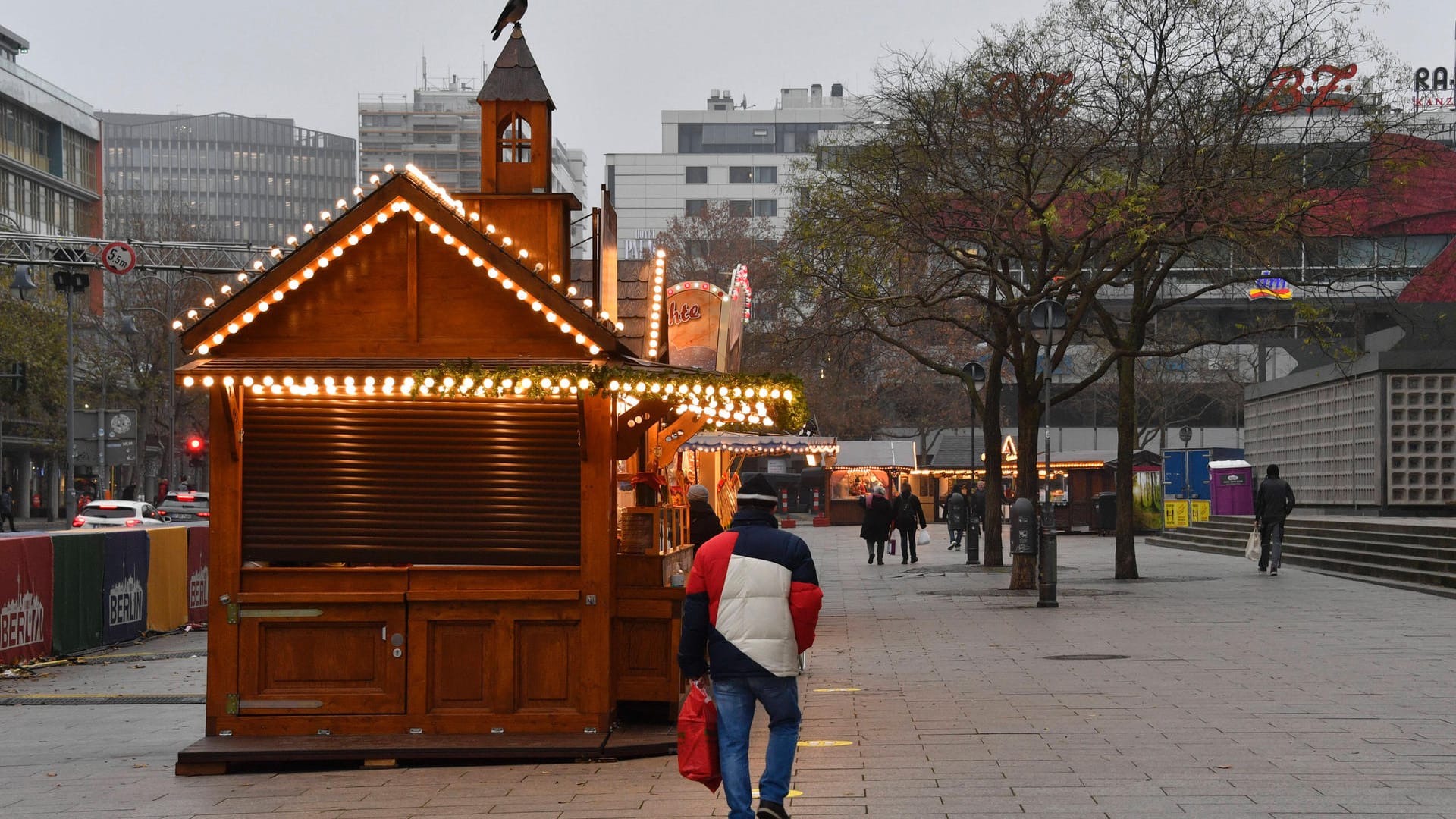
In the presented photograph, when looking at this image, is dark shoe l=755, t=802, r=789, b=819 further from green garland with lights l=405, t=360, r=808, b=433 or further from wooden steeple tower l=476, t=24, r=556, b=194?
wooden steeple tower l=476, t=24, r=556, b=194

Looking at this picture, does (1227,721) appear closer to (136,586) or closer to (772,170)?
(136,586)

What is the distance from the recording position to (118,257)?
146 feet

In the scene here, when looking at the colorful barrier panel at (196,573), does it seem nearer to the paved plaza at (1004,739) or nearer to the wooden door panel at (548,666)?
the paved plaza at (1004,739)

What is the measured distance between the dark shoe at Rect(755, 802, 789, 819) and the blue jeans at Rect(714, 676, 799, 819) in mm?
62

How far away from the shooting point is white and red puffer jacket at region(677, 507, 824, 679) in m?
7.81

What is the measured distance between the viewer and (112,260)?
44500 mm

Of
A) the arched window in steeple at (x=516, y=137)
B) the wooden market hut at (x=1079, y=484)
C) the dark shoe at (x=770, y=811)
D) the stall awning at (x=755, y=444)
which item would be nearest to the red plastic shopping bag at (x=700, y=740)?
the dark shoe at (x=770, y=811)

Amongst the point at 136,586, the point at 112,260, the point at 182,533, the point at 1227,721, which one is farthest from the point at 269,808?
the point at 112,260

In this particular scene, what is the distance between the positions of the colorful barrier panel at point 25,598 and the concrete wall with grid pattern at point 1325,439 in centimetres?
2681

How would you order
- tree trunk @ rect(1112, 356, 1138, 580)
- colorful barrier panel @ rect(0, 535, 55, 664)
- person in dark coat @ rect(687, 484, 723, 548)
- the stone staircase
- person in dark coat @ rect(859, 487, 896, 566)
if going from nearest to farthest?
person in dark coat @ rect(687, 484, 723, 548), colorful barrier panel @ rect(0, 535, 55, 664), the stone staircase, tree trunk @ rect(1112, 356, 1138, 580), person in dark coat @ rect(859, 487, 896, 566)

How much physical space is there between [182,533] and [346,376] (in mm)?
12628

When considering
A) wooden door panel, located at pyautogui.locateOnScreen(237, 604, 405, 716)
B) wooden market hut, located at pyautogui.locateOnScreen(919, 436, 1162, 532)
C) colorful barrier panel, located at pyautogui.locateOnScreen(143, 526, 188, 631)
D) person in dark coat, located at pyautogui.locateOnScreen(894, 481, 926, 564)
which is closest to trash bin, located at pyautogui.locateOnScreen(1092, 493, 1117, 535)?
wooden market hut, located at pyautogui.locateOnScreen(919, 436, 1162, 532)

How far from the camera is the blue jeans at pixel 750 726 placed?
769cm

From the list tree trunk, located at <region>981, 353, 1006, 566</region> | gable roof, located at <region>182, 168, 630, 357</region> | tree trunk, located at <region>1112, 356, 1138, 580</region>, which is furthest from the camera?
tree trunk, located at <region>981, 353, 1006, 566</region>
